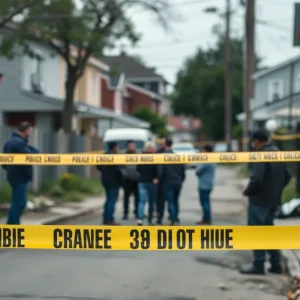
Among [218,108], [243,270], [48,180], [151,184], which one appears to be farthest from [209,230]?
[218,108]

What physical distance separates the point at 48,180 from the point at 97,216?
4.76 meters

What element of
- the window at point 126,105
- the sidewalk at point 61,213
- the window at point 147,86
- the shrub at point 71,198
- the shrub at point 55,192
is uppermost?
the window at point 147,86

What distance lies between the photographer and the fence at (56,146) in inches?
816

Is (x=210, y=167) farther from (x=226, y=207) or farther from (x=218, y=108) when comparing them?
(x=218, y=108)

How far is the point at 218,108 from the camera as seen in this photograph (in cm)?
A: 7969

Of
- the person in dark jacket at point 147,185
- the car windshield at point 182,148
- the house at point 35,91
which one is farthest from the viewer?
the car windshield at point 182,148

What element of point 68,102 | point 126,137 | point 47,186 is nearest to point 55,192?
point 47,186

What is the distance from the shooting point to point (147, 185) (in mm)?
14680

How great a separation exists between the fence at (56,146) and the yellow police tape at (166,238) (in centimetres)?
1063

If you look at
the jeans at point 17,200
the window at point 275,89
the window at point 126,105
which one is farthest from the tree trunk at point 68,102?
the window at point 126,105

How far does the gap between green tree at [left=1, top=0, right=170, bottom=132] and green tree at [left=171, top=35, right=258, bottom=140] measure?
52215 mm

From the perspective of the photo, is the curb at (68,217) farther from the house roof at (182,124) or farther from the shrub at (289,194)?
the house roof at (182,124)

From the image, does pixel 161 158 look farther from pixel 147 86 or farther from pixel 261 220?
pixel 147 86

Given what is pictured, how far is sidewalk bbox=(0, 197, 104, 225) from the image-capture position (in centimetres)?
1470
